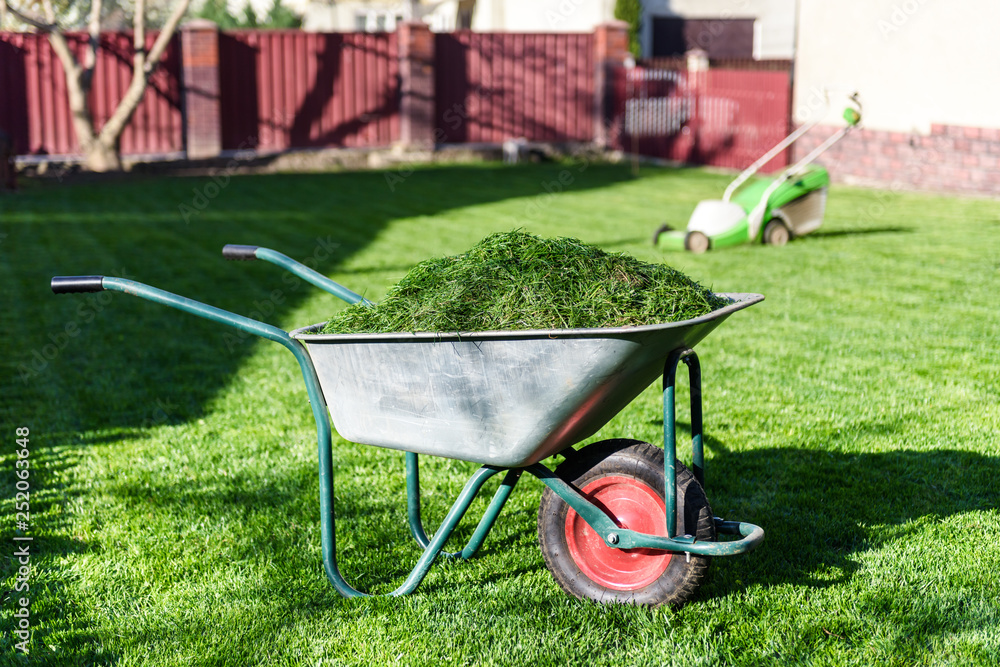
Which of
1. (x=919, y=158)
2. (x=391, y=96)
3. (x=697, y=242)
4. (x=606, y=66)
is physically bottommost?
(x=697, y=242)

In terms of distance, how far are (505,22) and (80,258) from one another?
19693mm

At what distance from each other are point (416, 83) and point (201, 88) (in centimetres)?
384

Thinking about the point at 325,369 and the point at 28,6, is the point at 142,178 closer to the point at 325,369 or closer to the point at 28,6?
the point at 28,6

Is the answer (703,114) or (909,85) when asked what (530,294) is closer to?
(909,85)

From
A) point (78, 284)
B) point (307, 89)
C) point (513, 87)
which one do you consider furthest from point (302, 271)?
point (513, 87)

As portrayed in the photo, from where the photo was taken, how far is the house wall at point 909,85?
41.1 feet

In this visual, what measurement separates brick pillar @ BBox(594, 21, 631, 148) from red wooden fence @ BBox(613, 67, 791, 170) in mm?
183

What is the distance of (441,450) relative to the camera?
2816mm

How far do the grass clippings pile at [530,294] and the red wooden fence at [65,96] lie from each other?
16005mm

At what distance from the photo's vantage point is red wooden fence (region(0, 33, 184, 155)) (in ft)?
54.5

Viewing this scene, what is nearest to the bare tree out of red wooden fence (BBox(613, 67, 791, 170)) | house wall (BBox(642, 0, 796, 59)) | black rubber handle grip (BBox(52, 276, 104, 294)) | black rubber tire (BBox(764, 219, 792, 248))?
red wooden fence (BBox(613, 67, 791, 170))

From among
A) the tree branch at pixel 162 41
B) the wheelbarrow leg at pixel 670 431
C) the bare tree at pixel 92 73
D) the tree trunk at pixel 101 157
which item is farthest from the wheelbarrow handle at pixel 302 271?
the tree trunk at pixel 101 157

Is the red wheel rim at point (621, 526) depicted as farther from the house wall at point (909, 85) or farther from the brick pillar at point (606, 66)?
the brick pillar at point (606, 66)

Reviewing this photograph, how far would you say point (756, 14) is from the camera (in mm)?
25516
